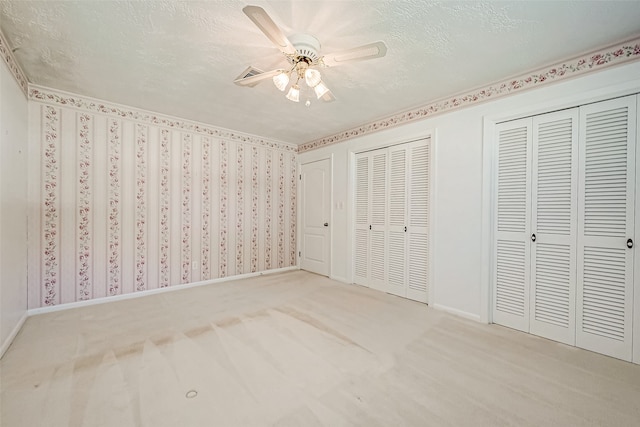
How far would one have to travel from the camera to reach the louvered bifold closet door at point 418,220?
10.5 feet

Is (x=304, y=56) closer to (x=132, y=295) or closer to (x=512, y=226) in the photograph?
(x=512, y=226)

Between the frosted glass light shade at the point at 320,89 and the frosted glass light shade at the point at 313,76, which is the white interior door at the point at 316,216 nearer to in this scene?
the frosted glass light shade at the point at 320,89

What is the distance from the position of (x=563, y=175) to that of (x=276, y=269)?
410 centimetres

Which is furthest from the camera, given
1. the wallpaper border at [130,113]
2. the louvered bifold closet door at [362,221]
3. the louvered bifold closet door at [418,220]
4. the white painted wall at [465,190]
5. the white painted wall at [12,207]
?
the louvered bifold closet door at [362,221]

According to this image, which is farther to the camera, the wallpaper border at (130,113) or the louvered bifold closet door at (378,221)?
the louvered bifold closet door at (378,221)

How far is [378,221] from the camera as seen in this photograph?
377cm

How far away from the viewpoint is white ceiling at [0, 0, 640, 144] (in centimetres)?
166

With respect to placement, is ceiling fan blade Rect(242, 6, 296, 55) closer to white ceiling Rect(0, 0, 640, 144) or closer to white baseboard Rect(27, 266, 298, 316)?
white ceiling Rect(0, 0, 640, 144)

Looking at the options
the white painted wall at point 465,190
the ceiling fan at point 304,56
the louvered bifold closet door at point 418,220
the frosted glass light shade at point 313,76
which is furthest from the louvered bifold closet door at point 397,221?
the frosted glass light shade at point 313,76

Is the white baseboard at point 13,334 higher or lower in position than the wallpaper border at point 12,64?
lower

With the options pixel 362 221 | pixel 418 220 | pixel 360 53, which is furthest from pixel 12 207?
pixel 418 220

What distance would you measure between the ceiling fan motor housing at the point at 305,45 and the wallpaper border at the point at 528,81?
5.83 feet

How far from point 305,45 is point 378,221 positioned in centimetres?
250

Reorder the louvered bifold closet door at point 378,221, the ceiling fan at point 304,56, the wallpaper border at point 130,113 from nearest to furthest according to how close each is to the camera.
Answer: the ceiling fan at point 304,56 < the wallpaper border at point 130,113 < the louvered bifold closet door at point 378,221
